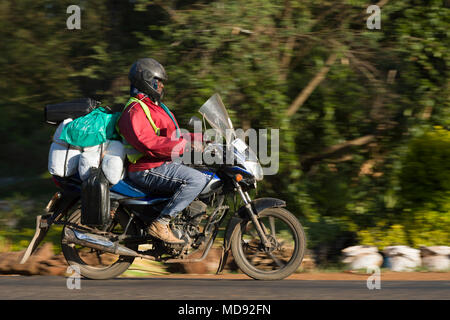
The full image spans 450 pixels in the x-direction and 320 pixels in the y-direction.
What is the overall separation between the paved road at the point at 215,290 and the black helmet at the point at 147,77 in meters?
1.72

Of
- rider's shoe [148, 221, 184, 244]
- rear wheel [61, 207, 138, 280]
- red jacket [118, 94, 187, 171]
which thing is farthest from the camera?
rear wheel [61, 207, 138, 280]

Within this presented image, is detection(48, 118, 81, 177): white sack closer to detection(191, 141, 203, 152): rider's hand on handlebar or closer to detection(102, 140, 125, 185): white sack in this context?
detection(102, 140, 125, 185): white sack

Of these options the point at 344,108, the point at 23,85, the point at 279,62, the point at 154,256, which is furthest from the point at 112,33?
the point at 154,256

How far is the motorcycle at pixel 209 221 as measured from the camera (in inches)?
239

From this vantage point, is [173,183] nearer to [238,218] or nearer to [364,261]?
[238,218]

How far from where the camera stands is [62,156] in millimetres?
6039

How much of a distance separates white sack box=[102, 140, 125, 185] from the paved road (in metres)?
0.95

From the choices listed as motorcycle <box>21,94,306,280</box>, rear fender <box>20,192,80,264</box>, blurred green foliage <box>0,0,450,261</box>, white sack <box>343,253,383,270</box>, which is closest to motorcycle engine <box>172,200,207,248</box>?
motorcycle <box>21,94,306,280</box>

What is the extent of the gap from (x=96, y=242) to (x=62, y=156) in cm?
82

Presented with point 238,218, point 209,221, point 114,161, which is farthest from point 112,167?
point 238,218

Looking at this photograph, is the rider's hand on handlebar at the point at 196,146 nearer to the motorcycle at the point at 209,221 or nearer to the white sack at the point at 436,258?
the motorcycle at the point at 209,221

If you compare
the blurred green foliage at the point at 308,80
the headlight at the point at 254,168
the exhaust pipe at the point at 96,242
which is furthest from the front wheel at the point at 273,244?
the blurred green foliage at the point at 308,80

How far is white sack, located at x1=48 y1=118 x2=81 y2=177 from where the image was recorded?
6039 millimetres
